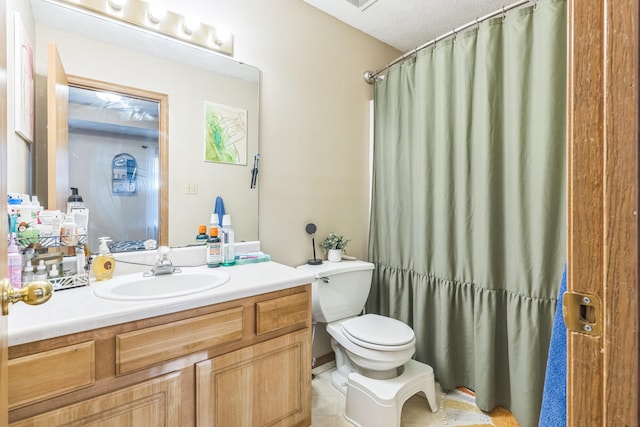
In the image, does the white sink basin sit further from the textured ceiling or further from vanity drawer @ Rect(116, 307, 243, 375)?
the textured ceiling

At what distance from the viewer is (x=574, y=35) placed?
39 centimetres

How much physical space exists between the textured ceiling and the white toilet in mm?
1637

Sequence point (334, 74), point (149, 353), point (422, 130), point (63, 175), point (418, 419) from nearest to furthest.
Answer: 1. point (149, 353)
2. point (63, 175)
3. point (418, 419)
4. point (422, 130)
5. point (334, 74)

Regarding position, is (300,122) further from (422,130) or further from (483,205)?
(483,205)

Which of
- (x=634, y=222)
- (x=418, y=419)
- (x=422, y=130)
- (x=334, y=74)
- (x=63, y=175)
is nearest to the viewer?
(x=634, y=222)

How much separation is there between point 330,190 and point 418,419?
1412 mm

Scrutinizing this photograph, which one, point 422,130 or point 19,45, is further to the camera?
point 422,130

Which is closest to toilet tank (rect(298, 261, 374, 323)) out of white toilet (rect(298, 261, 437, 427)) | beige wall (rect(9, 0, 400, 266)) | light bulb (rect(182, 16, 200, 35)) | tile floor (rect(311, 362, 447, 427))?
white toilet (rect(298, 261, 437, 427))

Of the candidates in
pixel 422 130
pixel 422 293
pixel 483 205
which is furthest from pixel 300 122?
pixel 422 293

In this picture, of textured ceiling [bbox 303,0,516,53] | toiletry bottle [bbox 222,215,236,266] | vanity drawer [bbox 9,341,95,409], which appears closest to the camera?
vanity drawer [bbox 9,341,95,409]

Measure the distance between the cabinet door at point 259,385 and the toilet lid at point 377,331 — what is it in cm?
31

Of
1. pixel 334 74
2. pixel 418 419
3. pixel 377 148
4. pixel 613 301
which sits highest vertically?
pixel 334 74

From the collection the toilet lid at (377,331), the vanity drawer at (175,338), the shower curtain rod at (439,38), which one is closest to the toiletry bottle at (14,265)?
the vanity drawer at (175,338)

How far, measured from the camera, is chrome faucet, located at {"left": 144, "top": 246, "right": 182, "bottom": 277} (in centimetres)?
136
